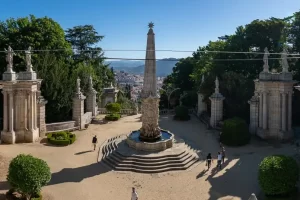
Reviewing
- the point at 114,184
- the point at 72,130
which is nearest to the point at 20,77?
the point at 72,130

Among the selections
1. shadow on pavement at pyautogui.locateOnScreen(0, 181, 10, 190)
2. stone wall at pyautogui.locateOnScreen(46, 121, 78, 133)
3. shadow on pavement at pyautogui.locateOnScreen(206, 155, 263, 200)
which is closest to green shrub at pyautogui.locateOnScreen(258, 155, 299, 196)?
shadow on pavement at pyautogui.locateOnScreen(206, 155, 263, 200)

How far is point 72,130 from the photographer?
32.4 metres

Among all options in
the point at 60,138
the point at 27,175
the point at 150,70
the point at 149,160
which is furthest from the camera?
the point at 60,138

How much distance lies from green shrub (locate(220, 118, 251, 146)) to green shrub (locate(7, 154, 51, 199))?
17.2 m

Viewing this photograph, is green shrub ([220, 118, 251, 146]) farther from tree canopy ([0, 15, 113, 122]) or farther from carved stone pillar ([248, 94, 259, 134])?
tree canopy ([0, 15, 113, 122])

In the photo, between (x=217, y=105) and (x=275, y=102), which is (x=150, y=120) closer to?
(x=217, y=105)

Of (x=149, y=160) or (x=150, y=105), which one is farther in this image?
(x=150, y=105)

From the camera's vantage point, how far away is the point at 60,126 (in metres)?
31.3

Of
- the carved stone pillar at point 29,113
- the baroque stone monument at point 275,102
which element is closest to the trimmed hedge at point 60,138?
the carved stone pillar at point 29,113

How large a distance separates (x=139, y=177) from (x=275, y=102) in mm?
15484

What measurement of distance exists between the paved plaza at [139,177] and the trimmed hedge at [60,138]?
22.3 inches

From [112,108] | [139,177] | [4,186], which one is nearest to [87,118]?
[112,108]

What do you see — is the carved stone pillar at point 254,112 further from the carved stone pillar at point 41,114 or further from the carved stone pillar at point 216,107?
the carved stone pillar at point 41,114

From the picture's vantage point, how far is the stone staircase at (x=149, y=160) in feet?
71.7
